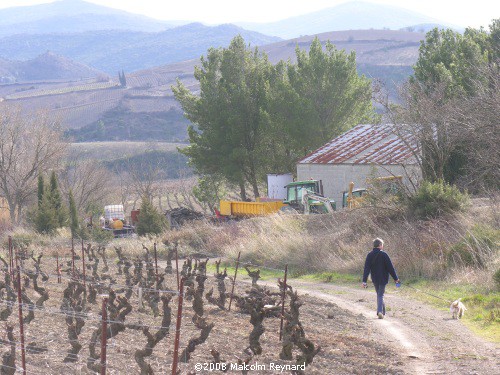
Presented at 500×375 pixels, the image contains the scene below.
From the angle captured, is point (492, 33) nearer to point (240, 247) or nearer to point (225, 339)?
point (240, 247)

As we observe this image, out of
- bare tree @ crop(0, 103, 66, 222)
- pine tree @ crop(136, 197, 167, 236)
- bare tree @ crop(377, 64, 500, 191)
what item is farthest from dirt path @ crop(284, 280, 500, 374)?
bare tree @ crop(0, 103, 66, 222)

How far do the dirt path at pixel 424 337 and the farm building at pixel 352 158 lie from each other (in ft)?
65.2

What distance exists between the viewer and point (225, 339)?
1285 centimetres

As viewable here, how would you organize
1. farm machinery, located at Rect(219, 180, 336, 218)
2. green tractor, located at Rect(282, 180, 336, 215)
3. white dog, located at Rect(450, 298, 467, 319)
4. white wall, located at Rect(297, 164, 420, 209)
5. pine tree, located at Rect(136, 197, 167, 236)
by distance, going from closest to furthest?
white dog, located at Rect(450, 298, 467, 319)
green tractor, located at Rect(282, 180, 336, 215)
farm machinery, located at Rect(219, 180, 336, 218)
pine tree, located at Rect(136, 197, 167, 236)
white wall, located at Rect(297, 164, 420, 209)

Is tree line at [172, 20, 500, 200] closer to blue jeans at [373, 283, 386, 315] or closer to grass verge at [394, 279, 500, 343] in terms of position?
grass verge at [394, 279, 500, 343]

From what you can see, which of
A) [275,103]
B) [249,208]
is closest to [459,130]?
[249,208]

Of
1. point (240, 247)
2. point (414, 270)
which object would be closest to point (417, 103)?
point (240, 247)

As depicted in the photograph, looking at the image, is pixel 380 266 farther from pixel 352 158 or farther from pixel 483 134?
pixel 352 158

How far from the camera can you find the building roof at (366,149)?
3822cm

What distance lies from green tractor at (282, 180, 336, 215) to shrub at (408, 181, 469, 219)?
794 centimetres

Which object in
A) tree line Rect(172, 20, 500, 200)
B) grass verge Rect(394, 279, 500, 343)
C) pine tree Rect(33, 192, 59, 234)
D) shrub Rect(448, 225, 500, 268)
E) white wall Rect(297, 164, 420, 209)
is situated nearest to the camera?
grass verge Rect(394, 279, 500, 343)

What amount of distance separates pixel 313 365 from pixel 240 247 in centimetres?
1745

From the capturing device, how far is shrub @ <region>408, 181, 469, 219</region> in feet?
78.1

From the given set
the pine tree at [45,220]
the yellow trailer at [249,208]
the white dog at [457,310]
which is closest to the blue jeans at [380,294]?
the white dog at [457,310]
